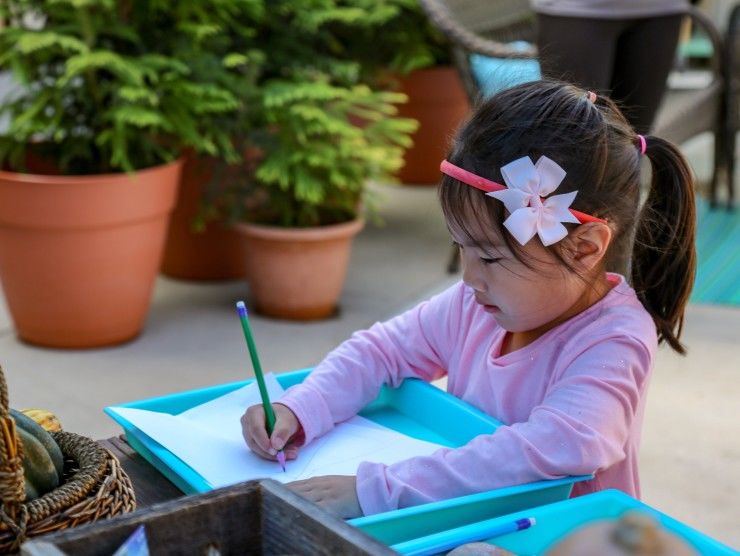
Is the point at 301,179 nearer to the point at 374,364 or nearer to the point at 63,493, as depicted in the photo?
the point at 374,364

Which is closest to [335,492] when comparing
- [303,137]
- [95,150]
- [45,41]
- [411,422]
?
[411,422]

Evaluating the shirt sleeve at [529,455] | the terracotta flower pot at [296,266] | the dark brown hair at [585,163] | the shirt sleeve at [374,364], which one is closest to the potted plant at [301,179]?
the terracotta flower pot at [296,266]

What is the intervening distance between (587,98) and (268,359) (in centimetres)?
198

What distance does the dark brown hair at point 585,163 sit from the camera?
130cm

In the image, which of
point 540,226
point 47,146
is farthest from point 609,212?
point 47,146

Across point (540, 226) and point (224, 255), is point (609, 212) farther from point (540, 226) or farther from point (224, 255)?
point (224, 255)

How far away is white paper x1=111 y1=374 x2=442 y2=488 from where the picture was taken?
1.21 m

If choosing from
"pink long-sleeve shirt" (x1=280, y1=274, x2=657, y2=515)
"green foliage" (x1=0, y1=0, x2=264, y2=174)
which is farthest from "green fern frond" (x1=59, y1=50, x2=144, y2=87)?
"pink long-sleeve shirt" (x1=280, y1=274, x2=657, y2=515)

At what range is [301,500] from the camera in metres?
0.83

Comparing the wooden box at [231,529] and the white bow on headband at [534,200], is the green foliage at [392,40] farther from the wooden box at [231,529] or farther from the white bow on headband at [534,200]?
the wooden box at [231,529]

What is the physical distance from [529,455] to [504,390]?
238 millimetres

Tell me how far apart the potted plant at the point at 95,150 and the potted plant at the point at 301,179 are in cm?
16

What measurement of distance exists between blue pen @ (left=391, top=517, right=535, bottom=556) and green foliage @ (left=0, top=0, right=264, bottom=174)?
2271mm

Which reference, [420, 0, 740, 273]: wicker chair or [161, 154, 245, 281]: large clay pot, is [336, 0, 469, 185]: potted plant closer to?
[420, 0, 740, 273]: wicker chair
